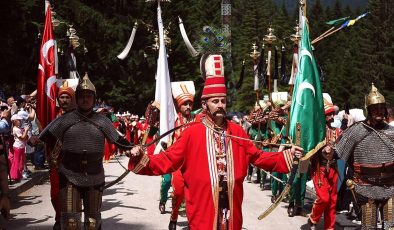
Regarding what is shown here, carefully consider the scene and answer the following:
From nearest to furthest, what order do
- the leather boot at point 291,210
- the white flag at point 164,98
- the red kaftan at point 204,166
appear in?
1. the red kaftan at point 204,166
2. the white flag at point 164,98
3. the leather boot at point 291,210

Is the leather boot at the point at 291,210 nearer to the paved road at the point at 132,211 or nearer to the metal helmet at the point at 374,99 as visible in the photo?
the paved road at the point at 132,211

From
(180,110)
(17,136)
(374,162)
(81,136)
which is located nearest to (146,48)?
(17,136)

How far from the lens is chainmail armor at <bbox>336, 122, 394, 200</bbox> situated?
278 inches

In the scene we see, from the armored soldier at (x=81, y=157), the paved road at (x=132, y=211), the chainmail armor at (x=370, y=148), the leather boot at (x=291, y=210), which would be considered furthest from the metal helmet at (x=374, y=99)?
the leather boot at (x=291, y=210)

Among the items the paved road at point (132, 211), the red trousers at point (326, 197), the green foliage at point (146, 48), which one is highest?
the green foliage at point (146, 48)

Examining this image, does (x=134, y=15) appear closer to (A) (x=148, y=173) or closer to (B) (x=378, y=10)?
(B) (x=378, y=10)

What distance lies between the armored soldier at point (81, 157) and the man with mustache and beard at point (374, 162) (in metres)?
2.90

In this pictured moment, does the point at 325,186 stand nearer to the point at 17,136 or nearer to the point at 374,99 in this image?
the point at 374,99

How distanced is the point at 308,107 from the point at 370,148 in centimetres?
93

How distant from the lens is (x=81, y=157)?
7.17 meters

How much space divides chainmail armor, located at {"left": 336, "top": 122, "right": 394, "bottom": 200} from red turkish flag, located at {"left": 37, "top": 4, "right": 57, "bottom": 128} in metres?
4.98

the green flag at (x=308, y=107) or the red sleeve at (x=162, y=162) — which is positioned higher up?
the green flag at (x=308, y=107)

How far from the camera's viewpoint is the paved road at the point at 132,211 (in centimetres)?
987

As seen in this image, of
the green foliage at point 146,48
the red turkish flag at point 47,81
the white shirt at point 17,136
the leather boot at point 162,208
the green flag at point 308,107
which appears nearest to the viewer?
the green flag at point 308,107
